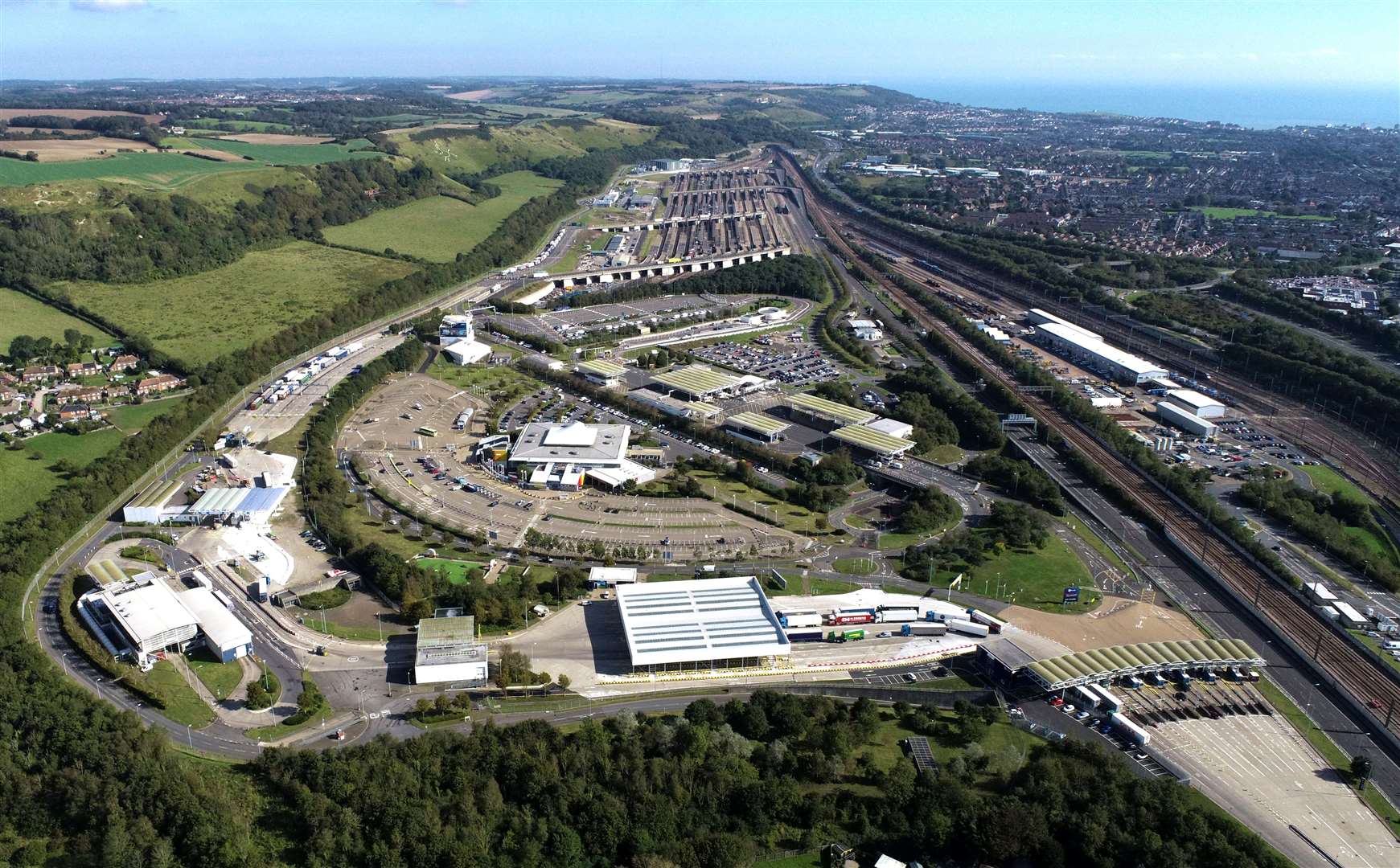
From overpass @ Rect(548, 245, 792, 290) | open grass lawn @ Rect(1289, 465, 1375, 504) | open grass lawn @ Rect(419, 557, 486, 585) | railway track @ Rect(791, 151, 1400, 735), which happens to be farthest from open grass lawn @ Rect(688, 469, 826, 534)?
overpass @ Rect(548, 245, 792, 290)

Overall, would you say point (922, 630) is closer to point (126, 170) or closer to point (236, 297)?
point (236, 297)

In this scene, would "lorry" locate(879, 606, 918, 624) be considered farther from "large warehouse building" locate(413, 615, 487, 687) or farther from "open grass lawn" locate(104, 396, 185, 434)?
"open grass lawn" locate(104, 396, 185, 434)

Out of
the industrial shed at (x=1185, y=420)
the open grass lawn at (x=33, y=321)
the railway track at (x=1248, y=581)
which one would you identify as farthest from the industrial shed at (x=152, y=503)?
the industrial shed at (x=1185, y=420)

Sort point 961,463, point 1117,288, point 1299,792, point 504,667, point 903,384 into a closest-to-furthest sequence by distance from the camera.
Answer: point 1299,792, point 504,667, point 961,463, point 903,384, point 1117,288

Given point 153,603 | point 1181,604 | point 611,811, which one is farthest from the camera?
point 1181,604

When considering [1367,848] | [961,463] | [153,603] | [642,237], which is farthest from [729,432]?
[642,237]

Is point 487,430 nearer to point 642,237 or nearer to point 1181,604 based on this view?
point 1181,604

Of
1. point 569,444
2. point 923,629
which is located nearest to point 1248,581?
point 923,629

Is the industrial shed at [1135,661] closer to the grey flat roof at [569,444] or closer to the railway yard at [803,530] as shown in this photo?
the railway yard at [803,530]
